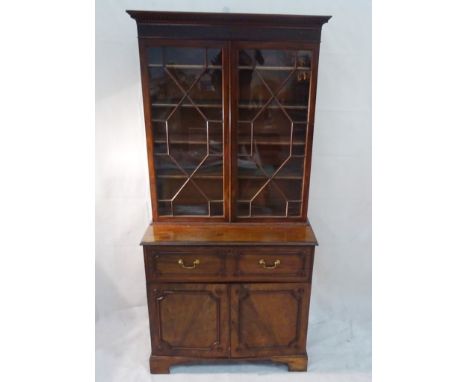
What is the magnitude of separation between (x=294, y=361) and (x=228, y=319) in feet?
1.52

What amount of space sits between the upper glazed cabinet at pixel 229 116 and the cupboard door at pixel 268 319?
1.30ft

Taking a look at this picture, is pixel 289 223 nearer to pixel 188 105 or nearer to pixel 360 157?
pixel 360 157

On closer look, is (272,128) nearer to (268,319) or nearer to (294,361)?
(268,319)

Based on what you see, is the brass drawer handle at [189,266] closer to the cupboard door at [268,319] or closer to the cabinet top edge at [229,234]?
the cabinet top edge at [229,234]

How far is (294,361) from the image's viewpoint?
1838mm

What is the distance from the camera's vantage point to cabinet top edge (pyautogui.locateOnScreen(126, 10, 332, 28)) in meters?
1.57

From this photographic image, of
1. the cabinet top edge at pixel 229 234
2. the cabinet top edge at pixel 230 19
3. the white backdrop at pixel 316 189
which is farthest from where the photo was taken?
the white backdrop at pixel 316 189

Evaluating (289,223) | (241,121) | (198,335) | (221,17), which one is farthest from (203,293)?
(221,17)

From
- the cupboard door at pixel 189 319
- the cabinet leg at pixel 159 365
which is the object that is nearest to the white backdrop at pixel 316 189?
the cabinet leg at pixel 159 365

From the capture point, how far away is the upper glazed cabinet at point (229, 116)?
5.38 ft

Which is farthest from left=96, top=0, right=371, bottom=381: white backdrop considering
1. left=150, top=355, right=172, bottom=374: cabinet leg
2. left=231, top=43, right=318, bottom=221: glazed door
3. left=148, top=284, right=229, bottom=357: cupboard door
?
left=231, top=43, right=318, bottom=221: glazed door

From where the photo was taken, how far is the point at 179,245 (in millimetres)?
1662

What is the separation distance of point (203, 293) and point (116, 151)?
1.06 meters

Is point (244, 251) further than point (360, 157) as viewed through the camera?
No
